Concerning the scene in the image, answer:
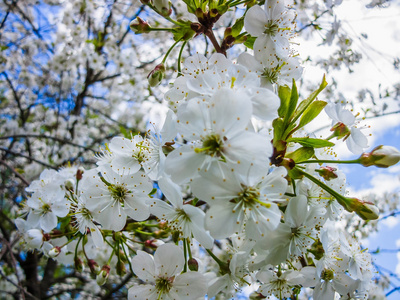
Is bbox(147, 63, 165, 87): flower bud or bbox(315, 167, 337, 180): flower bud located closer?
bbox(315, 167, 337, 180): flower bud

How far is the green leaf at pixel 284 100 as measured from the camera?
110cm

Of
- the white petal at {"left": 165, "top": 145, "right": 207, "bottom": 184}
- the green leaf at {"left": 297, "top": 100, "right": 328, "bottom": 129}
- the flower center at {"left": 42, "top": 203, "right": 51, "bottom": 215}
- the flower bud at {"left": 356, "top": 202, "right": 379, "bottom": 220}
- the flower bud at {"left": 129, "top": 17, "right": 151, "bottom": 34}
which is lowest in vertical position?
the flower bud at {"left": 356, "top": 202, "right": 379, "bottom": 220}

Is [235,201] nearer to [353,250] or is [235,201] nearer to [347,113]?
[347,113]

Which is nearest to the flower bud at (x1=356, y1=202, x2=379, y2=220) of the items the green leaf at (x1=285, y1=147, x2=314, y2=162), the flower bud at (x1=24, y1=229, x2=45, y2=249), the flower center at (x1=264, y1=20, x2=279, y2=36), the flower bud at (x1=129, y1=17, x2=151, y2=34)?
the green leaf at (x1=285, y1=147, x2=314, y2=162)

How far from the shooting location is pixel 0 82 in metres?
4.68

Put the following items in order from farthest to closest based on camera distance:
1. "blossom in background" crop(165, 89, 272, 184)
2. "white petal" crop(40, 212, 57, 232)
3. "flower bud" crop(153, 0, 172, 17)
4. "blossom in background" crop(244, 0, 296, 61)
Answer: "white petal" crop(40, 212, 57, 232) → "flower bud" crop(153, 0, 172, 17) → "blossom in background" crop(244, 0, 296, 61) → "blossom in background" crop(165, 89, 272, 184)

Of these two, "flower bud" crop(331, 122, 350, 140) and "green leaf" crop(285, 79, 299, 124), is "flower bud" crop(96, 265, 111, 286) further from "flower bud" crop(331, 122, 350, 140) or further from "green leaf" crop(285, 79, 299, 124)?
"flower bud" crop(331, 122, 350, 140)

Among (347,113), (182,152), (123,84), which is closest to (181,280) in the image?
(182,152)

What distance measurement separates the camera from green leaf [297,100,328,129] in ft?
3.59

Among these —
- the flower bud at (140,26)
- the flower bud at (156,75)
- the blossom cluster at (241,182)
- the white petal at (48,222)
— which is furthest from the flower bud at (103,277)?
the flower bud at (140,26)

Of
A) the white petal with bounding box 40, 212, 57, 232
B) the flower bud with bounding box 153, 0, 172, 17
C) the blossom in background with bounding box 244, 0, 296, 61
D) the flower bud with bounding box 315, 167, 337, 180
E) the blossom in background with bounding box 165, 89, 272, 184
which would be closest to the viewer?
the blossom in background with bounding box 165, 89, 272, 184

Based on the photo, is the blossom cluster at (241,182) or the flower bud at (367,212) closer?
the blossom cluster at (241,182)

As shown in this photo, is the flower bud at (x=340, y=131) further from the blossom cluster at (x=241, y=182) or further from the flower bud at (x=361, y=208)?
the flower bud at (x=361, y=208)

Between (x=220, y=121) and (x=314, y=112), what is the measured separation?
0.42m
